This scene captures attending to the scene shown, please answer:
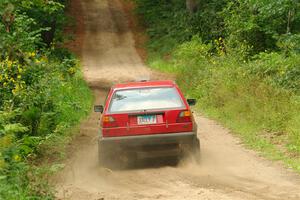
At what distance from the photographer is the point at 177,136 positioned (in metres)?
11.4

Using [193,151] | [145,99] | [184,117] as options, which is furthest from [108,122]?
[193,151]

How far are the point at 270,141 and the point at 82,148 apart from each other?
14.4 feet

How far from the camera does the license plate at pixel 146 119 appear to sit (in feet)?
37.5

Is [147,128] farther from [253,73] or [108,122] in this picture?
[253,73]

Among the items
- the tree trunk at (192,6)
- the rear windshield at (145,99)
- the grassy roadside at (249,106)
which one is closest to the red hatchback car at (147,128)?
the rear windshield at (145,99)

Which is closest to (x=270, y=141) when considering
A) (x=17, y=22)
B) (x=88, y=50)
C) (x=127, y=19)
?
(x=17, y=22)

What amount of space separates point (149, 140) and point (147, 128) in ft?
0.77

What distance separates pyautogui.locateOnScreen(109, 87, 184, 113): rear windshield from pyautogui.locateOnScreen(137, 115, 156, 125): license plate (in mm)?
168

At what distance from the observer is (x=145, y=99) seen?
11820 mm

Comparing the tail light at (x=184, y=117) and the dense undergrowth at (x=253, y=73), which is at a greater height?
the dense undergrowth at (x=253, y=73)

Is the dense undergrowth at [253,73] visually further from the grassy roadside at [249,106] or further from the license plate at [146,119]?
the license plate at [146,119]

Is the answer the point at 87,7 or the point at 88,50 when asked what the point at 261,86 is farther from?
the point at 87,7

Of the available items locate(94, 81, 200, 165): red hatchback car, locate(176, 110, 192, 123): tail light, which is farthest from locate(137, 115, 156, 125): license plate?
locate(176, 110, 192, 123): tail light

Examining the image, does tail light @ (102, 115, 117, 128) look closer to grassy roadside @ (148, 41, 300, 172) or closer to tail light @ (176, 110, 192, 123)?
tail light @ (176, 110, 192, 123)
